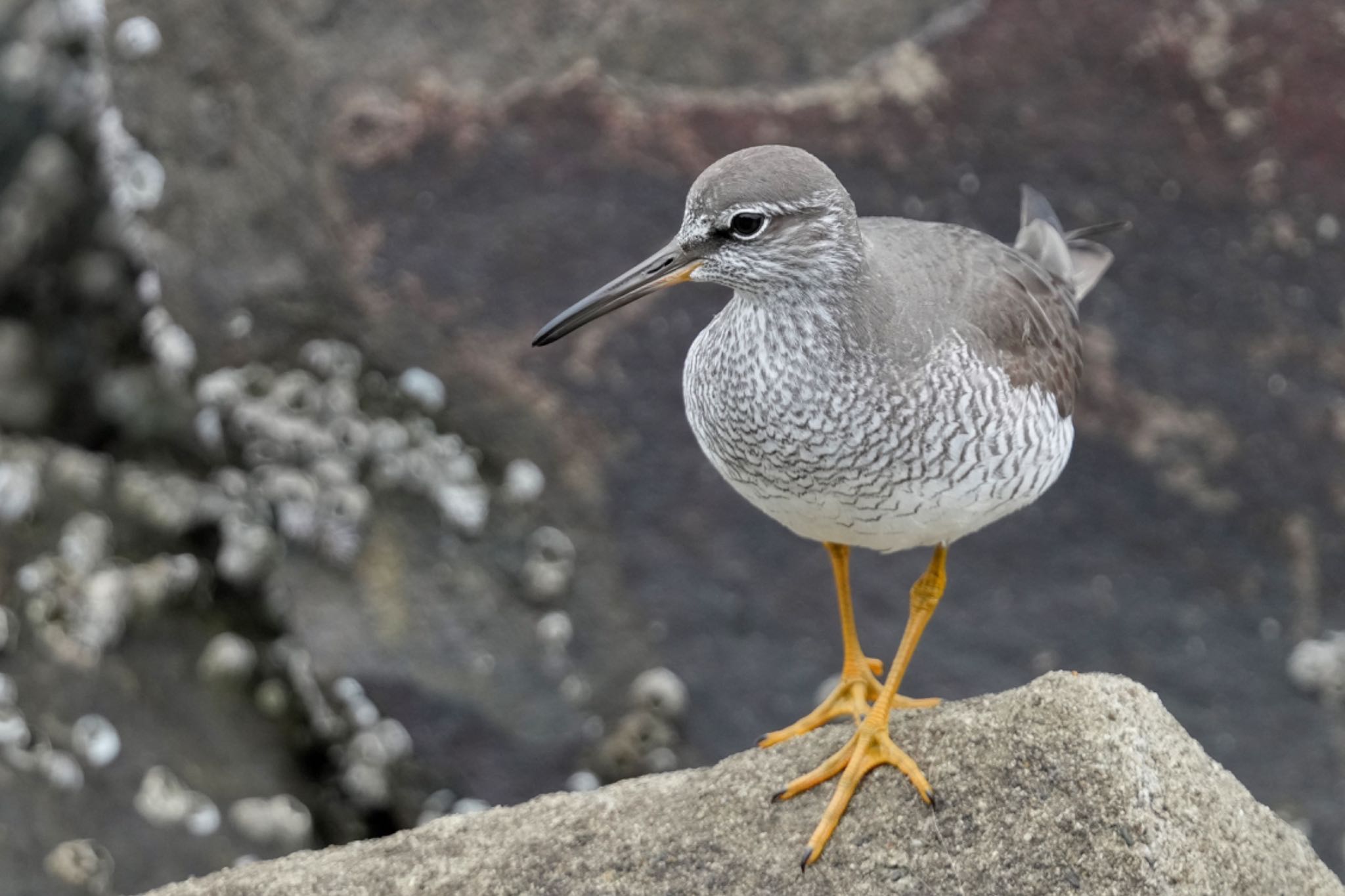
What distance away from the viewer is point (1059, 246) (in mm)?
5043

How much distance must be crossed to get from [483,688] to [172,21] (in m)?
3.31

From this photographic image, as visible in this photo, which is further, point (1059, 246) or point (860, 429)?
point (1059, 246)

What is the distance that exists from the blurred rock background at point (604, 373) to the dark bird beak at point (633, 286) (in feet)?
7.18

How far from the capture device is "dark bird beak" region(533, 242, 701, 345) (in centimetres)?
378

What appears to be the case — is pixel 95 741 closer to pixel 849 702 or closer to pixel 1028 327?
pixel 849 702

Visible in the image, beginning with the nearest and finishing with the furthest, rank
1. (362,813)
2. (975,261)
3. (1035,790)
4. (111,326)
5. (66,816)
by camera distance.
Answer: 1. (1035,790)
2. (975,261)
3. (66,816)
4. (362,813)
5. (111,326)

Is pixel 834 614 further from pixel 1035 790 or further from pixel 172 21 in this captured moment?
pixel 172 21

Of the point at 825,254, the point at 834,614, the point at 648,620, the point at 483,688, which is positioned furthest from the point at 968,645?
the point at 825,254

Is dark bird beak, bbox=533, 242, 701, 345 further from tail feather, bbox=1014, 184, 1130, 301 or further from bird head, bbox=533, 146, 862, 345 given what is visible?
tail feather, bbox=1014, 184, 1130, 301

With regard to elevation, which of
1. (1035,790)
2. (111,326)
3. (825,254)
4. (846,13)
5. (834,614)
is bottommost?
(834,614)

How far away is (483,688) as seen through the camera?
598 centimetres

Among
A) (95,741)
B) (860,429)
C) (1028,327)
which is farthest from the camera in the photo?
(95,741)

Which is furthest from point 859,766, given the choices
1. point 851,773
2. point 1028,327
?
point 1028,327

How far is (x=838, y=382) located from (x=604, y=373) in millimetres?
2563
